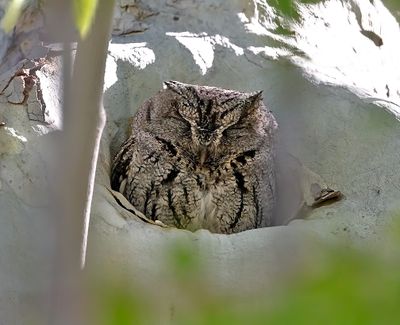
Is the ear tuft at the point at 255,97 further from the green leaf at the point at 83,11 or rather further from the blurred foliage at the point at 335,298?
the green leaf at the point at 83,11

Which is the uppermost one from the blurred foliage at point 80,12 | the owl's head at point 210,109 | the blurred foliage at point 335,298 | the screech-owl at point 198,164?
the blurred foliage at point 80,12

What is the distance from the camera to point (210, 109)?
3352 mm

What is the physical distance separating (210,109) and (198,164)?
0.74 ft

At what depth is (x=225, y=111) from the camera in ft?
11.1

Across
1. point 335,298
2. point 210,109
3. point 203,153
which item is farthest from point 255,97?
point 335,298

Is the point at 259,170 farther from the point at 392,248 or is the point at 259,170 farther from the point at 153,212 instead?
the point at 392,248

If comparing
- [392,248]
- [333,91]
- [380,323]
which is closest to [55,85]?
[333,91]

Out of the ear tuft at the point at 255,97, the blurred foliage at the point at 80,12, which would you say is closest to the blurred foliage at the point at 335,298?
the blurred foliage at the point at 80,12

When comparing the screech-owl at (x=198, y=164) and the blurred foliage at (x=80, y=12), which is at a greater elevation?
the blurred foliage at (x=80, y=12)

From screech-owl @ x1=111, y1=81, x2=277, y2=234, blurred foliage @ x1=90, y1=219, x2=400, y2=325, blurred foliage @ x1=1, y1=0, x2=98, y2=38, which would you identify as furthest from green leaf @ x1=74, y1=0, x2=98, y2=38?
screech-owl @ x1=111, y1=81, x2=277, y2=234

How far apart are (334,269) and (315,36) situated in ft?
10.2

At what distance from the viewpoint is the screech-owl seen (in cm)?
331

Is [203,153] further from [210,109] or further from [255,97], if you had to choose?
[255,97]

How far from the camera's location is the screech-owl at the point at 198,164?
10.9 ft
